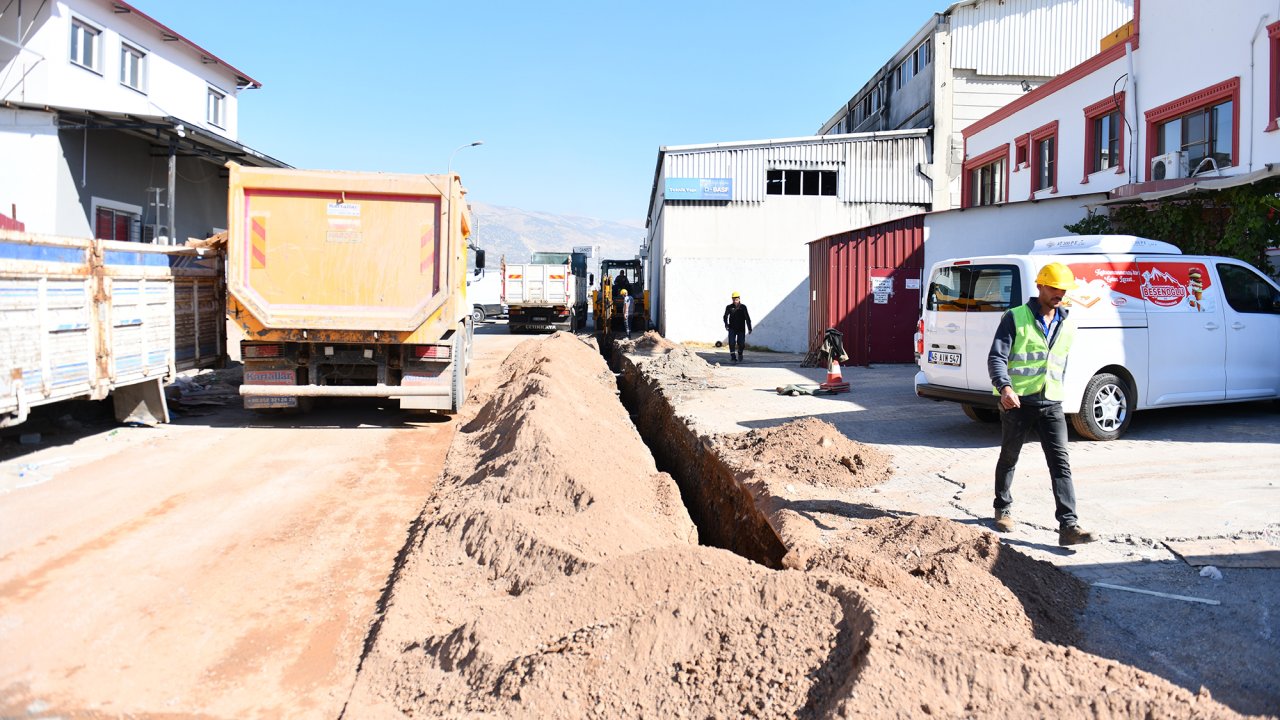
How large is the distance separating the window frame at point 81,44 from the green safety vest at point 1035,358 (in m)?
21.2

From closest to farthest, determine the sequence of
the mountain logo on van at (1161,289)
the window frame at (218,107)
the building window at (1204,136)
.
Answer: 1. the mountain logo on van at (1161,289)
2. the building window at (1204,136)
3. the window frame at (218,107)

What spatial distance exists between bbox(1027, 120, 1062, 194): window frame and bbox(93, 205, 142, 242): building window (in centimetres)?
1960

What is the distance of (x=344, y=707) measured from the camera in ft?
12.6

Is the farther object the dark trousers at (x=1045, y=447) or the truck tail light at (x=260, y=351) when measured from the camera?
the truck tail light at (x=260, y=351)

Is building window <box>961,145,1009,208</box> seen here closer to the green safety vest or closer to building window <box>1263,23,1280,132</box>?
building window <box>1263,23,1280,132</box>

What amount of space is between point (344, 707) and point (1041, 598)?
3.26m

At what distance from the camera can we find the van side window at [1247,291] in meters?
9.53

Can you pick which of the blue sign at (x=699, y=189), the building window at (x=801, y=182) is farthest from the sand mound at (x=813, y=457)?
the building window at (x=801, y=182)

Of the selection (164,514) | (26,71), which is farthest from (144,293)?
(26,71)

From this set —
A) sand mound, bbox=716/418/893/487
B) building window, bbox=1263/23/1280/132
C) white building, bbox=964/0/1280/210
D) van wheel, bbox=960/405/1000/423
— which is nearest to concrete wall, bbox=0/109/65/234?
sand mound, bbox=716/418/893/487

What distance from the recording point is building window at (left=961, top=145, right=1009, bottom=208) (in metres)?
22.8

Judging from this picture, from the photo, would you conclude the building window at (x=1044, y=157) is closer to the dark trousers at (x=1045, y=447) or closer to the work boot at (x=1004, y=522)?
the dark trousers at (x=1045, y=447)

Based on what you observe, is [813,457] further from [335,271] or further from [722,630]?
[335,271]

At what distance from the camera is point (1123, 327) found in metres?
8.81
